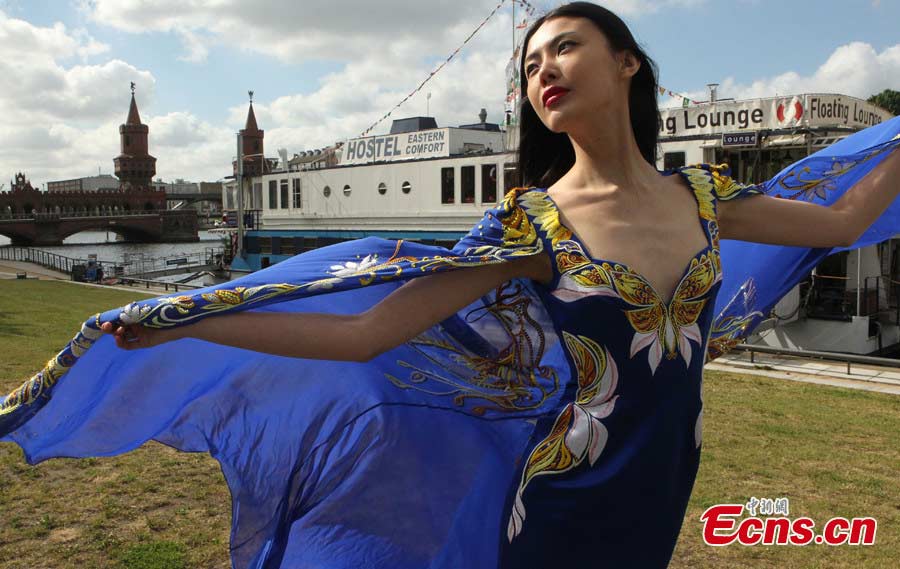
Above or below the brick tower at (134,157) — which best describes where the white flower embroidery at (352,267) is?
below

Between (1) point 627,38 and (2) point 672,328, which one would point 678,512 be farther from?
(1) point 627,38

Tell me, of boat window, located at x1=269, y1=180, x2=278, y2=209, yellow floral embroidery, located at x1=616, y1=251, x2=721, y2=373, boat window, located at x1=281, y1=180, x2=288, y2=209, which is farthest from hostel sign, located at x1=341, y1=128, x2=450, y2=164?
yellow floral embroidery, located at x1=616, y1=251, x2=721, y2=373

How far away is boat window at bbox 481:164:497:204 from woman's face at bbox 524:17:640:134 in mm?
18080

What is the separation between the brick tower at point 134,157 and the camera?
127938 mm

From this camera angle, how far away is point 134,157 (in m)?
128

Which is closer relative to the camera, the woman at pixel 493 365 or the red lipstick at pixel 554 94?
the woman at pixel 493 365

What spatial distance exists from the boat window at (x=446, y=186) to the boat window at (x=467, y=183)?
451mm

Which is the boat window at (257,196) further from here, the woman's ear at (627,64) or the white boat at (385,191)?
the woman's ear at (627,64)

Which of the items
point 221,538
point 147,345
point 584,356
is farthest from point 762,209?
point 221,538

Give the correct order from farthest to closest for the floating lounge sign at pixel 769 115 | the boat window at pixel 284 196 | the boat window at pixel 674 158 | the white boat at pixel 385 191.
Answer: the boat window at pixel 284 196 < the white boat at pixel 385 191 < the boat window at pixel 674 158 < the floating lounge sign at pixel 769 115

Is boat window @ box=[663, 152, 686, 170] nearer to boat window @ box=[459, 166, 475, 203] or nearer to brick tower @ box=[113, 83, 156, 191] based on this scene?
boat window @ box=[459, 166, 475, 203]

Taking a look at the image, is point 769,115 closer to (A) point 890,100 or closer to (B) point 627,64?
(B) point 627,64

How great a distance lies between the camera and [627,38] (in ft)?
7.30

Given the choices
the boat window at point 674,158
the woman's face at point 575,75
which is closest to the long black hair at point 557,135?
the woman's face at point 575,75
